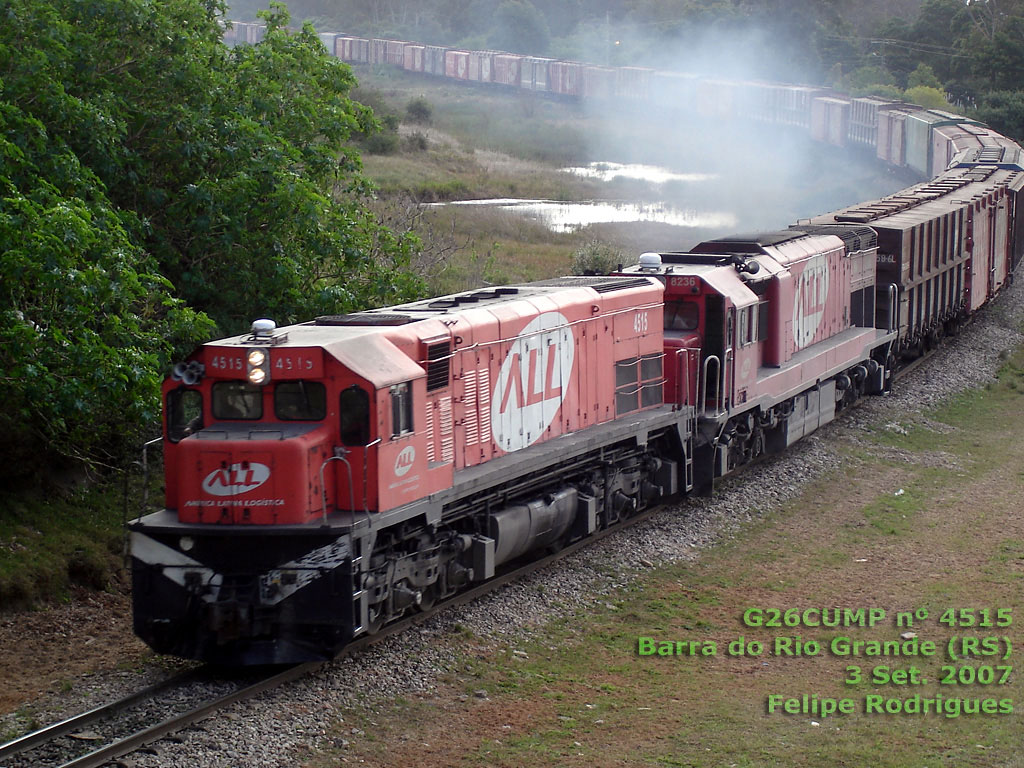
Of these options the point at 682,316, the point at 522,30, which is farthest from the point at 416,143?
the point at 522,30

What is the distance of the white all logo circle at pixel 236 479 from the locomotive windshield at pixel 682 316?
838 centimetres

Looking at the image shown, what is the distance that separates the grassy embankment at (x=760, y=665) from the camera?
30.7 feet

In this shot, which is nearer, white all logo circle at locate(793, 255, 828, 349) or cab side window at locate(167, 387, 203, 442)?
cab side window at locate(167, 387, 203, 442)

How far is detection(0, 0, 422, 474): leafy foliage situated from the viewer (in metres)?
12.2

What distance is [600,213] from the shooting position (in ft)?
163

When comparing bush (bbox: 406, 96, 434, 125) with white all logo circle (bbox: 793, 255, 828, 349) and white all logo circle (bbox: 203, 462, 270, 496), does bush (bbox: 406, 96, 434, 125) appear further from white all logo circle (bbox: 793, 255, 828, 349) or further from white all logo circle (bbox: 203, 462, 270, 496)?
white all logo circle (bbox: 203, 462, 270, 496)

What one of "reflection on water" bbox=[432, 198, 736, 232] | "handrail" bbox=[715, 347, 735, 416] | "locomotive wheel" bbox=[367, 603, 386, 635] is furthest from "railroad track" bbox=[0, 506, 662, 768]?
"reflection on water" bbox=[432, 198, 736, 232]

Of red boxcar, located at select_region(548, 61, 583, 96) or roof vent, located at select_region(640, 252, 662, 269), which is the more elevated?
red boxcar, located at select_region(548, 61, 583, 96)

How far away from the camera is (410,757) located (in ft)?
30.2

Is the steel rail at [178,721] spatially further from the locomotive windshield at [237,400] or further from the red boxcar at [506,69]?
the red boxcar at [506,69]

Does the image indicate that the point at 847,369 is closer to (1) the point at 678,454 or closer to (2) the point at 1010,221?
(1) the point at 678,454

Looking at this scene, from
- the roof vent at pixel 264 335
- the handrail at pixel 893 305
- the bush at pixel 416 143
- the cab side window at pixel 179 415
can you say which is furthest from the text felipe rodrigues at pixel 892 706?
the bush at pixel 416 143

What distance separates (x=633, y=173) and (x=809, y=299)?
146 ft

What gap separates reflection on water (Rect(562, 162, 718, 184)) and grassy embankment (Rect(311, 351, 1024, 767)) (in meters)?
44.8
